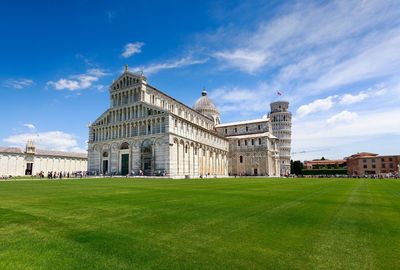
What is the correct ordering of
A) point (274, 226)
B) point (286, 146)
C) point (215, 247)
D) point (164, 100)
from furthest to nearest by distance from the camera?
point (286, 146)
point (164, 100)
point (274, 226)
point (215, 247)

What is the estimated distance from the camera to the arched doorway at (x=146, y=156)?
5841 centimetres

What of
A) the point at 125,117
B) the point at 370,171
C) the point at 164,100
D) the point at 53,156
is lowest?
the point at 370,171

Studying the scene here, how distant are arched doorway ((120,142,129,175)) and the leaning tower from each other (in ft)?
239

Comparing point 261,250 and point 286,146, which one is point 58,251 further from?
point 286,146

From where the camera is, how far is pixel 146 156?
59625mm

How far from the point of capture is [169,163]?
5453cm

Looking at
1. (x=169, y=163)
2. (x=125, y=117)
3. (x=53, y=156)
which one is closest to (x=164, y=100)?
(x=125, y=117)

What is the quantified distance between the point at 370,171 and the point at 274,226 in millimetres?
141244

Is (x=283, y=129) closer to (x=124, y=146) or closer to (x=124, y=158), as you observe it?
(x=124, y=146)

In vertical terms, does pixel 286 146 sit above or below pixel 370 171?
above

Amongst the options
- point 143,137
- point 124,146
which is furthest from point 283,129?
point 124,146

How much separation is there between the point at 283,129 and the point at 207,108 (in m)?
36.1

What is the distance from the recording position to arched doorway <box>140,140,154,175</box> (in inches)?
2300

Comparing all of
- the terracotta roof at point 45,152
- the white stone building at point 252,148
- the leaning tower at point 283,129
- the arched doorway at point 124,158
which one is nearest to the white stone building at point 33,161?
the terracotta roof at point 45,152
